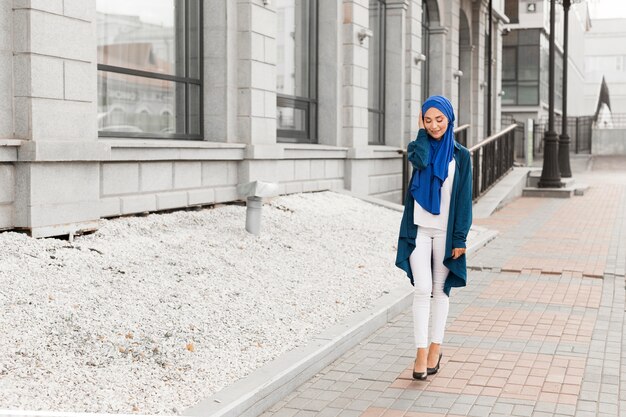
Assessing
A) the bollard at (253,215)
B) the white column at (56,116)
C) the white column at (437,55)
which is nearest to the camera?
the white column at (56,116)

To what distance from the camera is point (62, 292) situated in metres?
6.30

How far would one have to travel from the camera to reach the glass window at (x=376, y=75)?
18.6 m

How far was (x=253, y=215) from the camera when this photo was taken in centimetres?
988

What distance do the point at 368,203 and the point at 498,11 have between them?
714 inches

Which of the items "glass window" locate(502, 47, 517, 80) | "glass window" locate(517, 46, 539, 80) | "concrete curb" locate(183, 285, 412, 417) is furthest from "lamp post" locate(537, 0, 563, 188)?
"glass window" locate(502, 47, 517, 80)

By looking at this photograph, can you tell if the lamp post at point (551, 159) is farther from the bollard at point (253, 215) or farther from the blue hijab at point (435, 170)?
the blue hijab at point (435, 170)

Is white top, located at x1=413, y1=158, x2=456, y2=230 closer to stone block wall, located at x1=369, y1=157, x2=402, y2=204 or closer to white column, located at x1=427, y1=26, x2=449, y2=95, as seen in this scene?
stone block wall, located at x1=369, y1=157, x2=402, y2=204

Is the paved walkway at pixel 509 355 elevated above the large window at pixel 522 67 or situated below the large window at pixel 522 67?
below

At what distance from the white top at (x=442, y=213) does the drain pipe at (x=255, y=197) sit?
12.6 feet

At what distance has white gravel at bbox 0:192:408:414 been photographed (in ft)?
16.7

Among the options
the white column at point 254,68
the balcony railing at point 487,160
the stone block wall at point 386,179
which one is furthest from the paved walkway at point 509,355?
the balcony railing at point 487,160

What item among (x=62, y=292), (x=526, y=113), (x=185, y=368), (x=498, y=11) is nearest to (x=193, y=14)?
(x=62, y=292)

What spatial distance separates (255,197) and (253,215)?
0.78 feet

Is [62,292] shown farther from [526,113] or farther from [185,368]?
[526,113]
